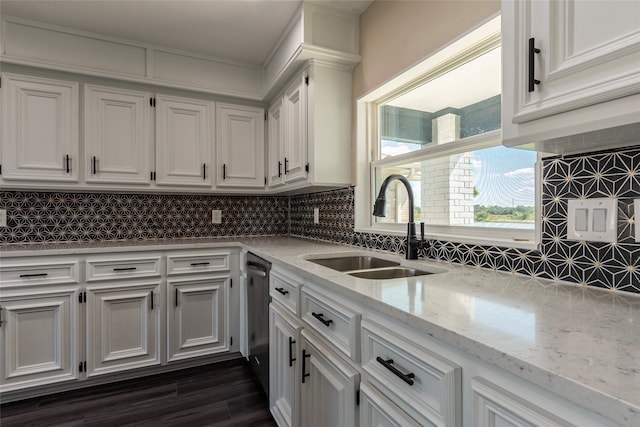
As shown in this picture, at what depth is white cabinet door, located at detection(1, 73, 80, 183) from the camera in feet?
7.06

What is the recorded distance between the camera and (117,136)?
2.43 metres

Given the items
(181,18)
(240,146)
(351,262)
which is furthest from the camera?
(240,146)

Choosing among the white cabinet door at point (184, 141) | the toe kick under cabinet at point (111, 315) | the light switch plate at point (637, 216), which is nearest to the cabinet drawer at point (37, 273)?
the toe kick under cabinet at point (111, 315)

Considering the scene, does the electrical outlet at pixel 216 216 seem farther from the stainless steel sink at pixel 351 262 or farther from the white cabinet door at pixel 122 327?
the stainless steel sink at pixel 351 262

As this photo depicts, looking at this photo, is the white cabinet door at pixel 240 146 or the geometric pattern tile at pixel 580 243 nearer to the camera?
the geometric pattern tile at pixel 580 243

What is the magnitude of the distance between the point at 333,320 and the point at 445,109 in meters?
1.19

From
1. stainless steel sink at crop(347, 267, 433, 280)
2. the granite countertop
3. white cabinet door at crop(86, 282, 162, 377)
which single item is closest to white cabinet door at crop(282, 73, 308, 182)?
stainless steel sink at crop(347, 267, 433, 280)

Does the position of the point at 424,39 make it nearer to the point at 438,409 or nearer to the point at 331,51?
the point at 331,51

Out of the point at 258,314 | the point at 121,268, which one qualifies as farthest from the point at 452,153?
the point at 121,268

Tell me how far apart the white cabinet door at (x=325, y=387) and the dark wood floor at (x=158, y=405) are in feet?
1.94

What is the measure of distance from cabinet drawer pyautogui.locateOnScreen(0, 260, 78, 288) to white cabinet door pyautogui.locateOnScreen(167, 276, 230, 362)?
0.58m

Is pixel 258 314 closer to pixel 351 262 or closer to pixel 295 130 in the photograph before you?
pixel 351 262

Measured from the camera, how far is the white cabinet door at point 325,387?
3.44 feet

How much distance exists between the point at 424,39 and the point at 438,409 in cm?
155
